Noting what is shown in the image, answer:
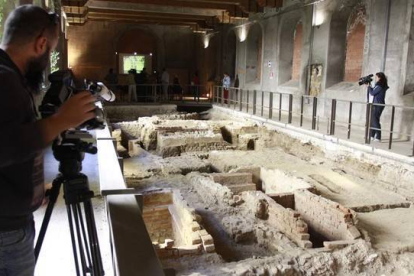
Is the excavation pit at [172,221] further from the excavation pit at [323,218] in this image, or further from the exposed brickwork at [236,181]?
the excavation pit at [323,218]

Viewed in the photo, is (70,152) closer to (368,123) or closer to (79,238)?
(79,238)

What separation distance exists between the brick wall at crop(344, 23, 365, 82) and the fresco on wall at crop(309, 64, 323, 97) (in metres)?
0.93

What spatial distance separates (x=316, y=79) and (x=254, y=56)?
682 centimetres

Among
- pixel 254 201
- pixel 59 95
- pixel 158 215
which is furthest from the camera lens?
pixel 158 215

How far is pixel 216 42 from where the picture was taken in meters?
24.8

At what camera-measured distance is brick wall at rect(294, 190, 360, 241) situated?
5.65m

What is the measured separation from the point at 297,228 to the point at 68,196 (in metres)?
4.66

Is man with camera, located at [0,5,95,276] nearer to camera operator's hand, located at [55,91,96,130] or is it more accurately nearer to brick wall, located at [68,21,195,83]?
camera operator's hand, located at [55,91,96,130]

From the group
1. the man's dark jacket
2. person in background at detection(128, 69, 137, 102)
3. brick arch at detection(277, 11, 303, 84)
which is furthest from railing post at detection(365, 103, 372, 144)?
person in background at detection(128, 69, 137, 102)

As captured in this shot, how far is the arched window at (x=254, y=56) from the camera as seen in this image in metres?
20.5

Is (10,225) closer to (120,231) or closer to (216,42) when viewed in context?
(120,231)

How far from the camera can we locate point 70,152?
A: 1.71 m

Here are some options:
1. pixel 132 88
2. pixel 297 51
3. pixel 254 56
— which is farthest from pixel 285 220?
pixel 254 56

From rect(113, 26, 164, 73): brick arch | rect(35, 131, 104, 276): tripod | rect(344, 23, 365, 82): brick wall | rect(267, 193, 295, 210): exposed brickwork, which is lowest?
rect(267, 193, 295, 210): exposed brickwork
